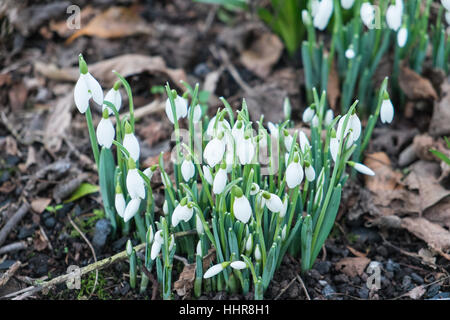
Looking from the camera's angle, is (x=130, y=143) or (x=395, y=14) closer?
(x=130, y=143)

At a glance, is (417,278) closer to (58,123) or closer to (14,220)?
(14,220)

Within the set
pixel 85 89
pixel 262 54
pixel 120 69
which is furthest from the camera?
pixel 262 54

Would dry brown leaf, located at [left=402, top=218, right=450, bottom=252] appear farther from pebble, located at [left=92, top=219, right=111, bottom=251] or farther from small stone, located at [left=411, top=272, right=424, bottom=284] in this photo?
pebble, located at [left=92, top=219, right=111, bottom=251]

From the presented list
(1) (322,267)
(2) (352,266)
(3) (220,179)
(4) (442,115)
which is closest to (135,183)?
(3) (220,179)

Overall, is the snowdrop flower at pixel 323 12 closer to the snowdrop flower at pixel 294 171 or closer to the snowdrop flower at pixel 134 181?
the snowdrop flower at pixel 294 171

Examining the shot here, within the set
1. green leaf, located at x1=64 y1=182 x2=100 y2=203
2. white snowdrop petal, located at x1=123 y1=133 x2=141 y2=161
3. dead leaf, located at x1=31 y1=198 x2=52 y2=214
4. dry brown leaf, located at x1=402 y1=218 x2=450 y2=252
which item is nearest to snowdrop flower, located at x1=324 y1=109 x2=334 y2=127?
dry brown leaf, located at x1=402 y1=218 x2=450 y2=252

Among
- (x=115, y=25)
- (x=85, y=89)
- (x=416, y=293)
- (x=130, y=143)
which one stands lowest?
(x=416, y=293)

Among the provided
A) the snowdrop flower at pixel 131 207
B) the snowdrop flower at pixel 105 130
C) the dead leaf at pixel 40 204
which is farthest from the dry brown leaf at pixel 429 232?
the dead leaf at pixel 40 204
